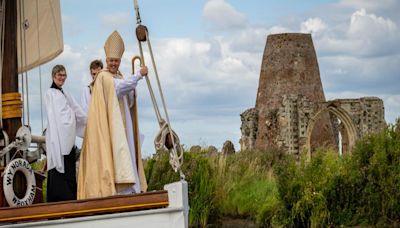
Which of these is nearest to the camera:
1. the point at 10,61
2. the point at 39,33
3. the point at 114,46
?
the point at 114,46

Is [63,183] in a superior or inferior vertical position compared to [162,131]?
inferior

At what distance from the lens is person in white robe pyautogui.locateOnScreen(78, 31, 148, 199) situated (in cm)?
782

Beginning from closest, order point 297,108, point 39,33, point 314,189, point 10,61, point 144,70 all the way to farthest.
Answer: point 144,70 < point 10,61 < point 39,33 < point 314,189 < point 297,108

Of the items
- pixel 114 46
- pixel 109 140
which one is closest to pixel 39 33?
pixel 114 46

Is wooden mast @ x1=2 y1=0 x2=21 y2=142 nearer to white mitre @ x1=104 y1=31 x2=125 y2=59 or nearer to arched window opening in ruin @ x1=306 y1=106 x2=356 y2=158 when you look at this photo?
white mitre @ x1=104 y1=31 x2=125 y2=59

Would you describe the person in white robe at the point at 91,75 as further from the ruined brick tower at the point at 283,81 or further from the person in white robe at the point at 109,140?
the ruined brick tower at the point at 283,81

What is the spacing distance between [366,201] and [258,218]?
1925 millimetres

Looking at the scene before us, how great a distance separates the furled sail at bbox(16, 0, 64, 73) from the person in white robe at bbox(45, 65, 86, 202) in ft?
3.82

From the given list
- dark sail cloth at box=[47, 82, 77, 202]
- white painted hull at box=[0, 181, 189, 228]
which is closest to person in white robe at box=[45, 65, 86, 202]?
dark sail cloth at box=[47, 82, 77, 202]

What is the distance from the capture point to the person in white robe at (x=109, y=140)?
7820mm

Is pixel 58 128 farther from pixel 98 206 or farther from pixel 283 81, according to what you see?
pixel 283 81

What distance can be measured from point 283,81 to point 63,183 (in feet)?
100

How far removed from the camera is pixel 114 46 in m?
8.06

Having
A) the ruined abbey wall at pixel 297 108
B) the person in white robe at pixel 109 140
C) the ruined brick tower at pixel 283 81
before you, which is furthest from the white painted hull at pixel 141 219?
the ruined brick tower at pixel 283 81
